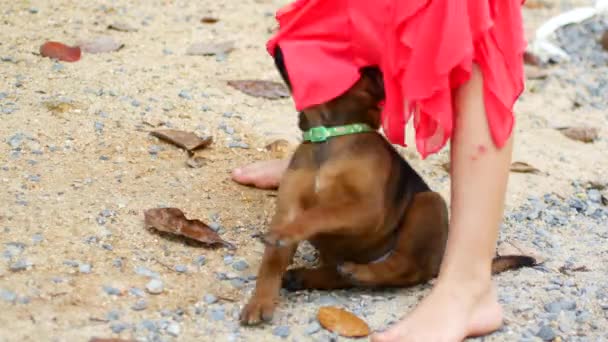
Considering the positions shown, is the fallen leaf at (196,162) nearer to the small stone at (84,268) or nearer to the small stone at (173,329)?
the small stone at (84,268)

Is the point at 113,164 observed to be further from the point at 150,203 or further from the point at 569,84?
the point at 569,84

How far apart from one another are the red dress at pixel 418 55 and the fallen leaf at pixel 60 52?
137 centimetres

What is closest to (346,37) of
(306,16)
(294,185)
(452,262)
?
(306,16)

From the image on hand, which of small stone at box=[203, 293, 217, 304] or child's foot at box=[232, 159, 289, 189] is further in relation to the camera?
child's foot at box=[232, 159, 289, 189]

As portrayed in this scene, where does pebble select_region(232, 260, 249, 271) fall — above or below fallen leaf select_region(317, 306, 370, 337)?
below

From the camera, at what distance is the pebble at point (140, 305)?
203 centimetres

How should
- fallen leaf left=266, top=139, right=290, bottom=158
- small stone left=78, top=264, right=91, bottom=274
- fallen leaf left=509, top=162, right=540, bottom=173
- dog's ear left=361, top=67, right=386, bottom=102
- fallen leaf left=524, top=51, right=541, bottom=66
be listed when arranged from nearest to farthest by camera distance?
small stone left=78, top=264, right=91, bottom=274
dog's ear left=361, top=67, right=386, bottom=102
fallen leaf left=266, top=139, right=290, bottom=158
fallen leaf left=509, top=162, right=540, bottom=173
fallen leaf left=524, top=51, right=541, bottom=66

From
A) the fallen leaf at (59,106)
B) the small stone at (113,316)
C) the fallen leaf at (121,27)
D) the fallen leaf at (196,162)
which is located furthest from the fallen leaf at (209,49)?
the small stone at (113,316)

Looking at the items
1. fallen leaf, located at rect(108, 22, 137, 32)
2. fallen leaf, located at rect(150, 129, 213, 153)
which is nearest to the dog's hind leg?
fallen leaf, located at rect(150, 129, 213, 153)

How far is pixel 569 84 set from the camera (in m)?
4.20

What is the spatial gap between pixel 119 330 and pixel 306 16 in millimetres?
883

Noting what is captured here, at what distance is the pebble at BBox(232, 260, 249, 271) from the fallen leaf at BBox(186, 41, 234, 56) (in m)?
1.58

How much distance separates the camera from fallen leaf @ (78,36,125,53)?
11.6 ft

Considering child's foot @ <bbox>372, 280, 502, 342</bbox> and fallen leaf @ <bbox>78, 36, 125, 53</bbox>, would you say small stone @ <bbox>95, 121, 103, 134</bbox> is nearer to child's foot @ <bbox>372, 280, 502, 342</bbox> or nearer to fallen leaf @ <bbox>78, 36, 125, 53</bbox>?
fallen leaf @ <bbox>78, 36, 125, 53</bbox>
